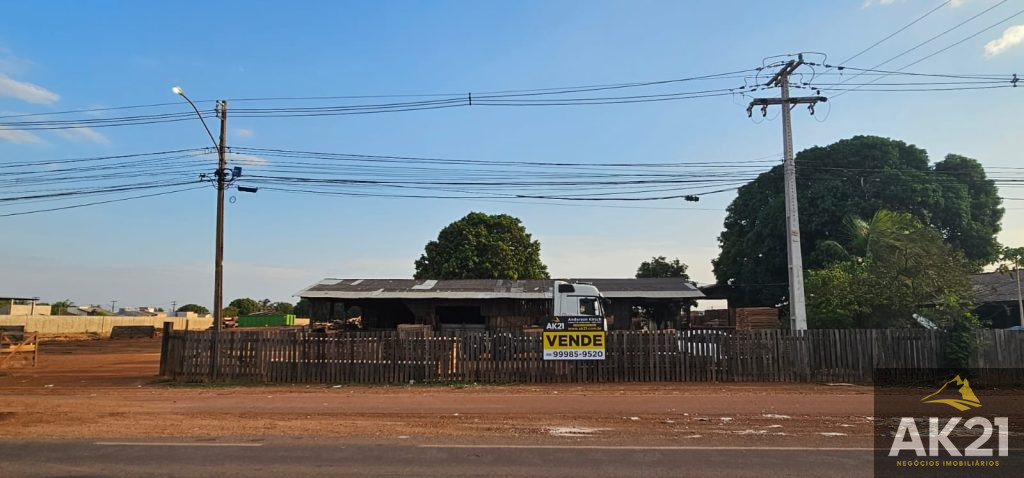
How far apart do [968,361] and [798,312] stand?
4.24 metres

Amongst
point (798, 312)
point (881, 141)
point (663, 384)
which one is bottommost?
point (663, 384)

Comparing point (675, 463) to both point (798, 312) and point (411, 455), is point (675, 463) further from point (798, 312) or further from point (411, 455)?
point (798, 312)

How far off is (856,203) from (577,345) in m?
29.0

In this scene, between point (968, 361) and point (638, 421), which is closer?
point (638, 421)

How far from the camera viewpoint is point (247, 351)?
17484 mm

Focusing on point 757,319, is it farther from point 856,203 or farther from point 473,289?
point 856,203

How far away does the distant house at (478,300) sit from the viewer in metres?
28.5

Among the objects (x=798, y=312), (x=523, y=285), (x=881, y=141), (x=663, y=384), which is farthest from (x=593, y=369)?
(x=881, y=141)

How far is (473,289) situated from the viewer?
29.6 m

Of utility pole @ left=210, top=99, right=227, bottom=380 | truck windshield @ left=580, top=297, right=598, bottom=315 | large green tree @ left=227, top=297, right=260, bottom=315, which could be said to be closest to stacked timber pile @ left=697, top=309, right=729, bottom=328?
truck windshield @ left=580, top=297, right=598, bottom=315

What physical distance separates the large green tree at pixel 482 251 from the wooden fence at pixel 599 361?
30378 mm

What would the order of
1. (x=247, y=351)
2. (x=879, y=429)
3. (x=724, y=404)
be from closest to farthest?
(x=879, y=429) → (x=724, y=404) → (x=247, y=351)

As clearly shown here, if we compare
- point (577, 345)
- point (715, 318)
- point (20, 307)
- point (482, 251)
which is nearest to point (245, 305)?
point (20, 307)

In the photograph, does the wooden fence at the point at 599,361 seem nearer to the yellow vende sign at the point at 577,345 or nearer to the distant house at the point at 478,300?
the yellow vende sign at the point at 577,345
